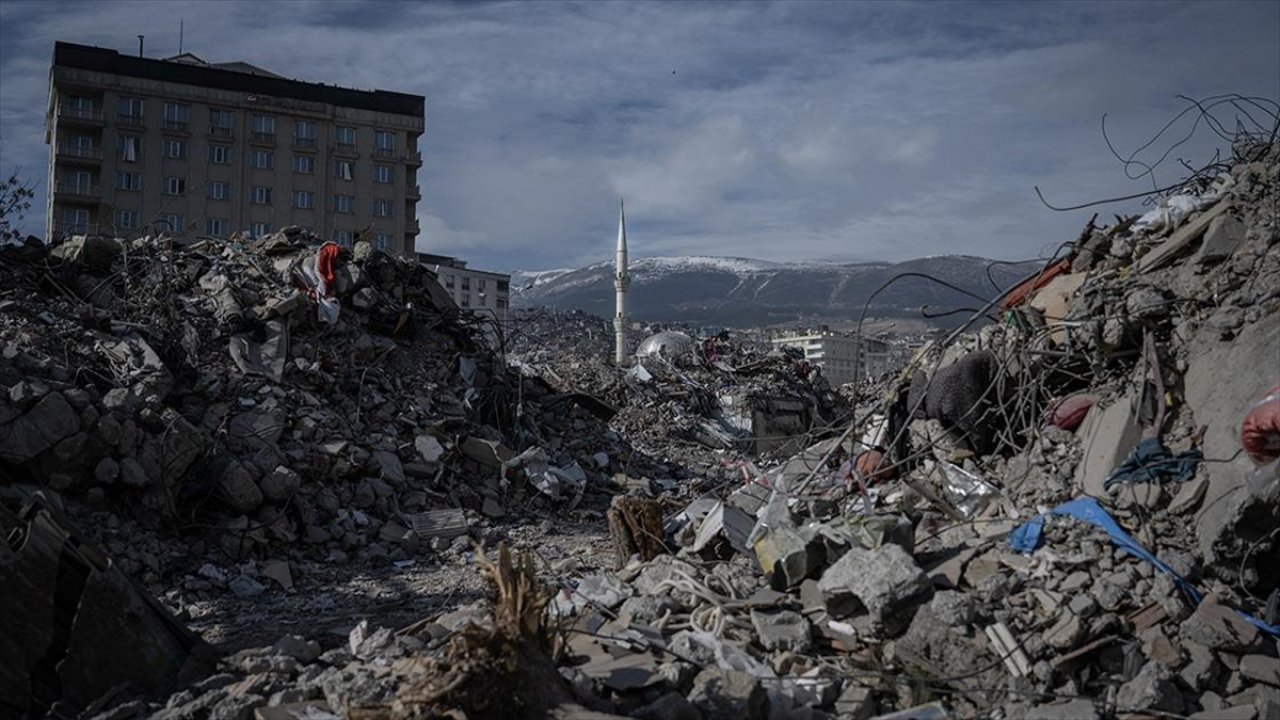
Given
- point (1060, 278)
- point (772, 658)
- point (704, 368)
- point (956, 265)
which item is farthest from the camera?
point (956, 265)

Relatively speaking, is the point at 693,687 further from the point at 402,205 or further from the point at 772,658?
the point at 402,205

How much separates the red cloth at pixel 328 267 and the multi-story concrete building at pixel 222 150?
106 ft

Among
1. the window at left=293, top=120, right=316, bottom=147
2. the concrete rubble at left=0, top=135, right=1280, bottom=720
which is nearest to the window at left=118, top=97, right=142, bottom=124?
the window at left=293, top=120, right=316, bottom=147

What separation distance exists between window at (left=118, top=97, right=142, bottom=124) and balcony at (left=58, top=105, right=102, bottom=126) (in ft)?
2.96

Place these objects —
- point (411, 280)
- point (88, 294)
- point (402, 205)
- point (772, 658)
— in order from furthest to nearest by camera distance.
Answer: point (402, 205)
point (411, 280)
point (88, 294)
point (772, 658)

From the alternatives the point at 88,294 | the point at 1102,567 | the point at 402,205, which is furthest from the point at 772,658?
the point at 402,205

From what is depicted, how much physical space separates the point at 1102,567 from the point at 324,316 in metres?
9.22

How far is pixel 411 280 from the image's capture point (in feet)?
44.7

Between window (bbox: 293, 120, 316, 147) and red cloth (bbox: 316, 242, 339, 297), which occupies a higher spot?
window (bbox: 293, 120, 316, 147)

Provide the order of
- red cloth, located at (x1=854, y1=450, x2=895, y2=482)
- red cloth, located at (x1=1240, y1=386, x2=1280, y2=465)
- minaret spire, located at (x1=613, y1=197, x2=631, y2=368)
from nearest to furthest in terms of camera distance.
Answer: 1. red cloth, located at (x1=1240, y1=386, x2=1280, y2=465)
2. red cloth, located at (x1=854, y1=450, x2=895, y2=482)
3. minaret spire, located at (x1=613, y1=197, x2=631, y2=368)

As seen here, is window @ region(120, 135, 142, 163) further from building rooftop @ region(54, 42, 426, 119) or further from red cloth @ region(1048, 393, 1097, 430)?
red cloth @ region(1048, 393, 1097, 430)

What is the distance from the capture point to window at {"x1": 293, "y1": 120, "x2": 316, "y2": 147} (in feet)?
157

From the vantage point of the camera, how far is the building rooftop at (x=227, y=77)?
145 feet

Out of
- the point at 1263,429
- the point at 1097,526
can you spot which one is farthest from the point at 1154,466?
the point at 1263,429
